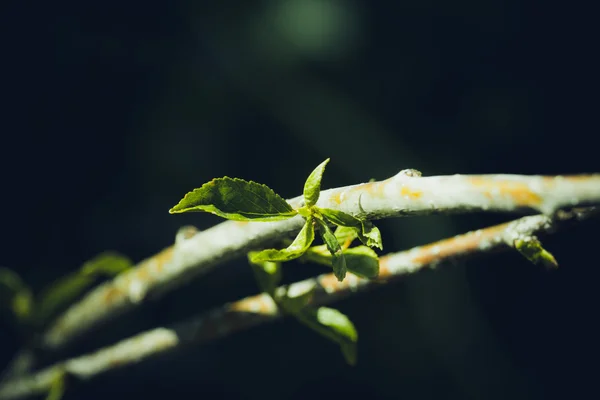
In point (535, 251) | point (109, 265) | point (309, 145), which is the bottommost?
point (535, 251)

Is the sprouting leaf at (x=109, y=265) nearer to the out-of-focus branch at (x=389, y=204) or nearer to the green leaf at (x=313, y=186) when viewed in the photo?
the out-of-focus branch at (x=389, y=204)

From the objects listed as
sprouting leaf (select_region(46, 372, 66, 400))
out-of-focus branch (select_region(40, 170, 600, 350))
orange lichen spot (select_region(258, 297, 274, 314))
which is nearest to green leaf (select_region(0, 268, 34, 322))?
sprouting leaf (select_region(46, 372, 66, 400))

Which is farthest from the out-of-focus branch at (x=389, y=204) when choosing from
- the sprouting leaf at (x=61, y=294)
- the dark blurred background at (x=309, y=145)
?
the dark blurred background at (x=309, y=145)

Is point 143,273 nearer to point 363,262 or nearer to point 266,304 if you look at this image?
point 266,304

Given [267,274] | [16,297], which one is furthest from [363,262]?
[16,297]

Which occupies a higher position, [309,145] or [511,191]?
[309,145]

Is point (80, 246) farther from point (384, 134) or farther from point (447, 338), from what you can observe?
point (447, 338)
